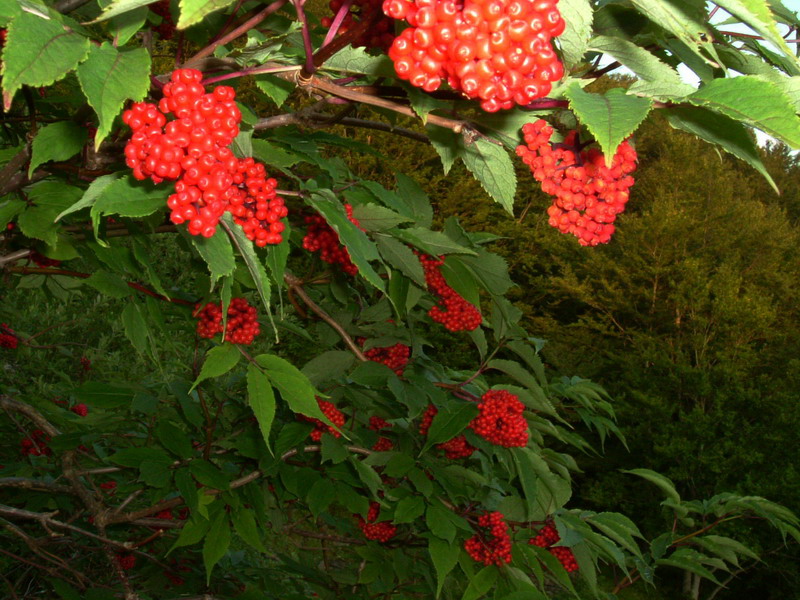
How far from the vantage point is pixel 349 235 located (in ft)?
3.06

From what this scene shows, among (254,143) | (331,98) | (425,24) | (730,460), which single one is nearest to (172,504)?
(254,143)

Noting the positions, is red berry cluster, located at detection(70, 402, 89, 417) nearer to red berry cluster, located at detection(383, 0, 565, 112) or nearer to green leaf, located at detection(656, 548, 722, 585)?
green leaf, located at detection(656, 548, 722, 585)

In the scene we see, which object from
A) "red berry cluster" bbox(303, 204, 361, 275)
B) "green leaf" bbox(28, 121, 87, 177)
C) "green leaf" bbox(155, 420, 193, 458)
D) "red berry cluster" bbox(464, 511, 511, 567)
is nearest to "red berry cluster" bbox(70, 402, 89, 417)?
"green leaf" bbox(155, 420, 193, 458)

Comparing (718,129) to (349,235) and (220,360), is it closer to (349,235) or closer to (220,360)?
(349,235)

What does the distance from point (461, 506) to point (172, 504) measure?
864 millimetres

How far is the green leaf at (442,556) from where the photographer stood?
5.09 feet

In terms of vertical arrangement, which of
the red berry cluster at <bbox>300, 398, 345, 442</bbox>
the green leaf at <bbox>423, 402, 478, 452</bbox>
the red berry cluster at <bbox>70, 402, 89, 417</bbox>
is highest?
the green leaf at <bbox>423, 402, 478, 452</bbox>

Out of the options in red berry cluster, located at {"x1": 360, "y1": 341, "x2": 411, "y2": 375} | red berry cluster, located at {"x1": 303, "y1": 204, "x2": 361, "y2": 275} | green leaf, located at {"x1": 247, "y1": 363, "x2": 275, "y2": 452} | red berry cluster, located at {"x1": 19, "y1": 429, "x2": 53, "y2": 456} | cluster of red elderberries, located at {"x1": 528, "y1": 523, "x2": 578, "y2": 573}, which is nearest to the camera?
green leaf, located at {"x1": 247, "y1": 363, "x2": 275, "y2": 452}

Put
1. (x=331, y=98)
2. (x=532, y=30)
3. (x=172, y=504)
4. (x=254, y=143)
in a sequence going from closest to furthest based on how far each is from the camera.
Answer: (x=532, y=30) < (x=331, y=98) < (x=254, y=143) < (x=172, y=504)

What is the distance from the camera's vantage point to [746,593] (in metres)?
7.38

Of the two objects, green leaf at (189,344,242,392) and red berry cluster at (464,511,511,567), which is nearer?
green leaf at (189,344,242,392)

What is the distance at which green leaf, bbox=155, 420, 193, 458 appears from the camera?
63.7 inches

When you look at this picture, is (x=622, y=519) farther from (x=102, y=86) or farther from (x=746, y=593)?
(x=746, y=593)

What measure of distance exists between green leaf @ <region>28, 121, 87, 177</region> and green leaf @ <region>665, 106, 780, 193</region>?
75 centimetres
